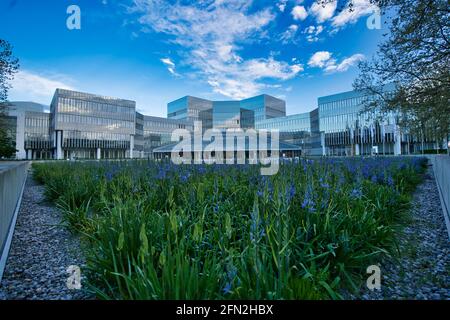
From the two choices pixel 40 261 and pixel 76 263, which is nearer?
pixel 76 263

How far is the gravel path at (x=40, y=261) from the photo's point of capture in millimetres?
2621

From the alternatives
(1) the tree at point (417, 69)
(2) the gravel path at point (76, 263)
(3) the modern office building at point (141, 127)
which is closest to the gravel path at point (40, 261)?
(2) the gravel path at point (76, 263)

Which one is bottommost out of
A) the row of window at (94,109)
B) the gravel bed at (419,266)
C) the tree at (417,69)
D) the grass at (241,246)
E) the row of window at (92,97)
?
the gravel bed at (419,266)

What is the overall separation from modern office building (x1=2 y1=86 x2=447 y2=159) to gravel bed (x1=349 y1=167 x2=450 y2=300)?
54.0 meters

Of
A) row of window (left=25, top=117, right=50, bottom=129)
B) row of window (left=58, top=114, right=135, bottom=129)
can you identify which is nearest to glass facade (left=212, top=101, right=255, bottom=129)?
row of window (left=58, top=114, right=135, bottom=129)

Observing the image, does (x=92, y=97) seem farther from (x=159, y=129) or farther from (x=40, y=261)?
(x=40, y=261)

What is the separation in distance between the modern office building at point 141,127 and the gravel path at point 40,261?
52871 millimetres

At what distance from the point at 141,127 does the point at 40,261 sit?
92.7 meters

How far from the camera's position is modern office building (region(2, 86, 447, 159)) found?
64062 millimetres

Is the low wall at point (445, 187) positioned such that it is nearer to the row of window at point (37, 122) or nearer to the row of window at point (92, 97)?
the row of window at point (92, 97)

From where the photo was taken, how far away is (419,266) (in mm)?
3152

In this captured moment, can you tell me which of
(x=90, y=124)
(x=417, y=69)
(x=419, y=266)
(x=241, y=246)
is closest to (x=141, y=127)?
(x=90, y=124)

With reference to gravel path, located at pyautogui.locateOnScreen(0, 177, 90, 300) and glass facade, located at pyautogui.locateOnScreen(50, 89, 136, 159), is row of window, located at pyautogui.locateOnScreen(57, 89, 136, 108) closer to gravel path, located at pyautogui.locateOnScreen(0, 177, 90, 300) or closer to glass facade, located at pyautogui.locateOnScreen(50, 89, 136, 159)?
glass facade, located at pyautogui.locateOnScreen(50, 89, 136, 159)
